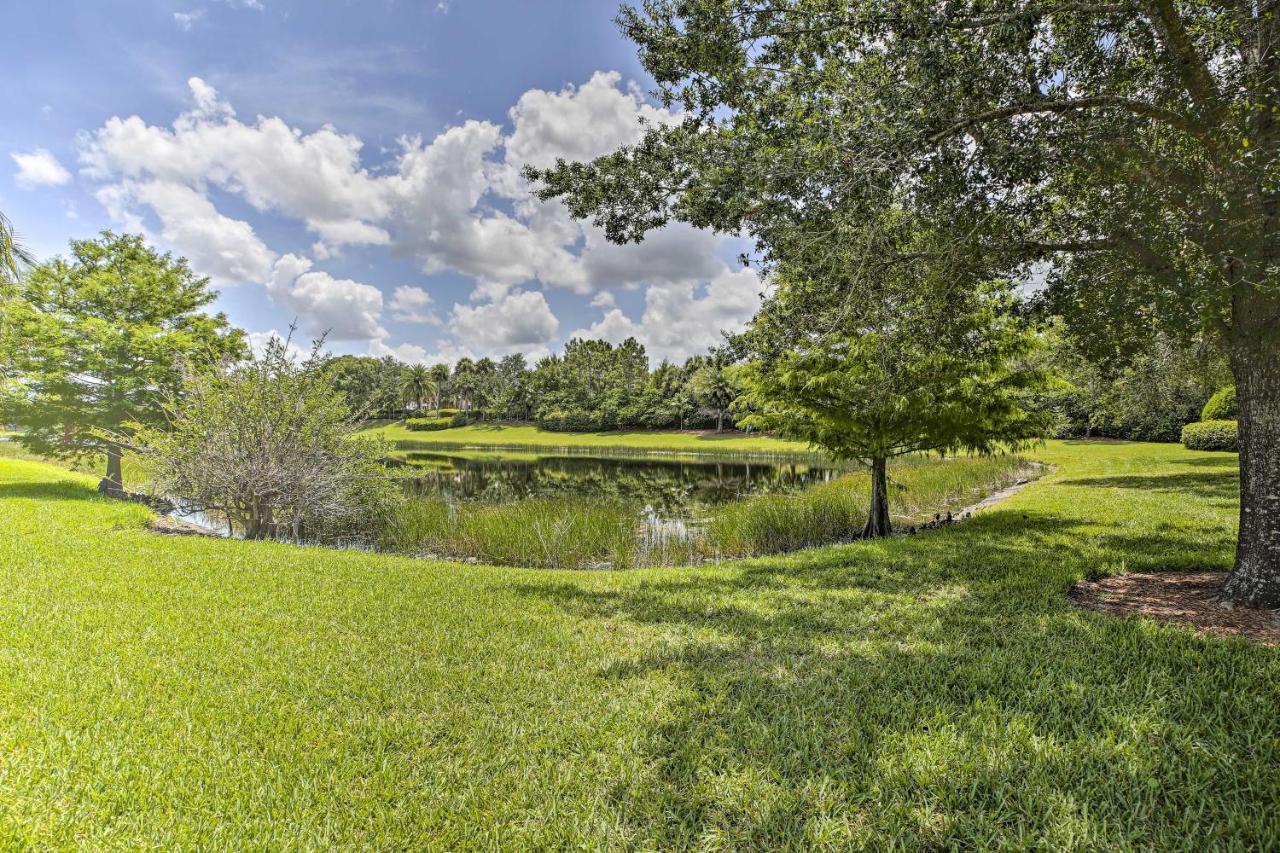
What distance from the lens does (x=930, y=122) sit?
5.90 metres

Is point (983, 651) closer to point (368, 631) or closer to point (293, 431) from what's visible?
point (368, 631)

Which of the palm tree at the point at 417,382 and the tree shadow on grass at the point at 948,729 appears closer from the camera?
the tree shadow on grass at the point at 948,729

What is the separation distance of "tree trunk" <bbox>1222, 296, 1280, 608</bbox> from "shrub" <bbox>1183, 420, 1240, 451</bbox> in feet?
90.0

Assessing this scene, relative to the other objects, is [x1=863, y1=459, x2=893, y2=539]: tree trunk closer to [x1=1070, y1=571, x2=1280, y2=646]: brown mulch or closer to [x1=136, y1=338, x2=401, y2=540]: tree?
[x1=1070, y1=571, x2=1280, y2=646]: brown mulch

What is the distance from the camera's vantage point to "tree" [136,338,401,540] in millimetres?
11614

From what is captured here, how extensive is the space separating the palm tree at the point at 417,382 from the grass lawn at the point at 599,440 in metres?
17.6

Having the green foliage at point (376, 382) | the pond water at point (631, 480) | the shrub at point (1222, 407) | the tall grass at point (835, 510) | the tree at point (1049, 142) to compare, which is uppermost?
the green foliage at point (376, 382)

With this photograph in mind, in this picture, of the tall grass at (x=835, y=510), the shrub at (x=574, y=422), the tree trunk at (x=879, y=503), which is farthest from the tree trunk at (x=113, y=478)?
the shrub at (x=574, y=422)

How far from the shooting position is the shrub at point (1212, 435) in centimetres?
2481

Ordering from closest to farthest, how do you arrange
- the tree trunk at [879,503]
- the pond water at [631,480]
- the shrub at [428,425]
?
the tree trunk at [879,503] → the pond water at [631,480] → the shrub at [428,425]

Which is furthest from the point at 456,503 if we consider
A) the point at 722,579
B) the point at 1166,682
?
the point at 1166,682

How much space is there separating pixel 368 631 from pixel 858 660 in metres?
4.85

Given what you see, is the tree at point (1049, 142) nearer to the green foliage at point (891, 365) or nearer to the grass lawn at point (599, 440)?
the green foliage at point (891, 365)

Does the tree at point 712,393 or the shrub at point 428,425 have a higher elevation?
the tree at point 712,393
